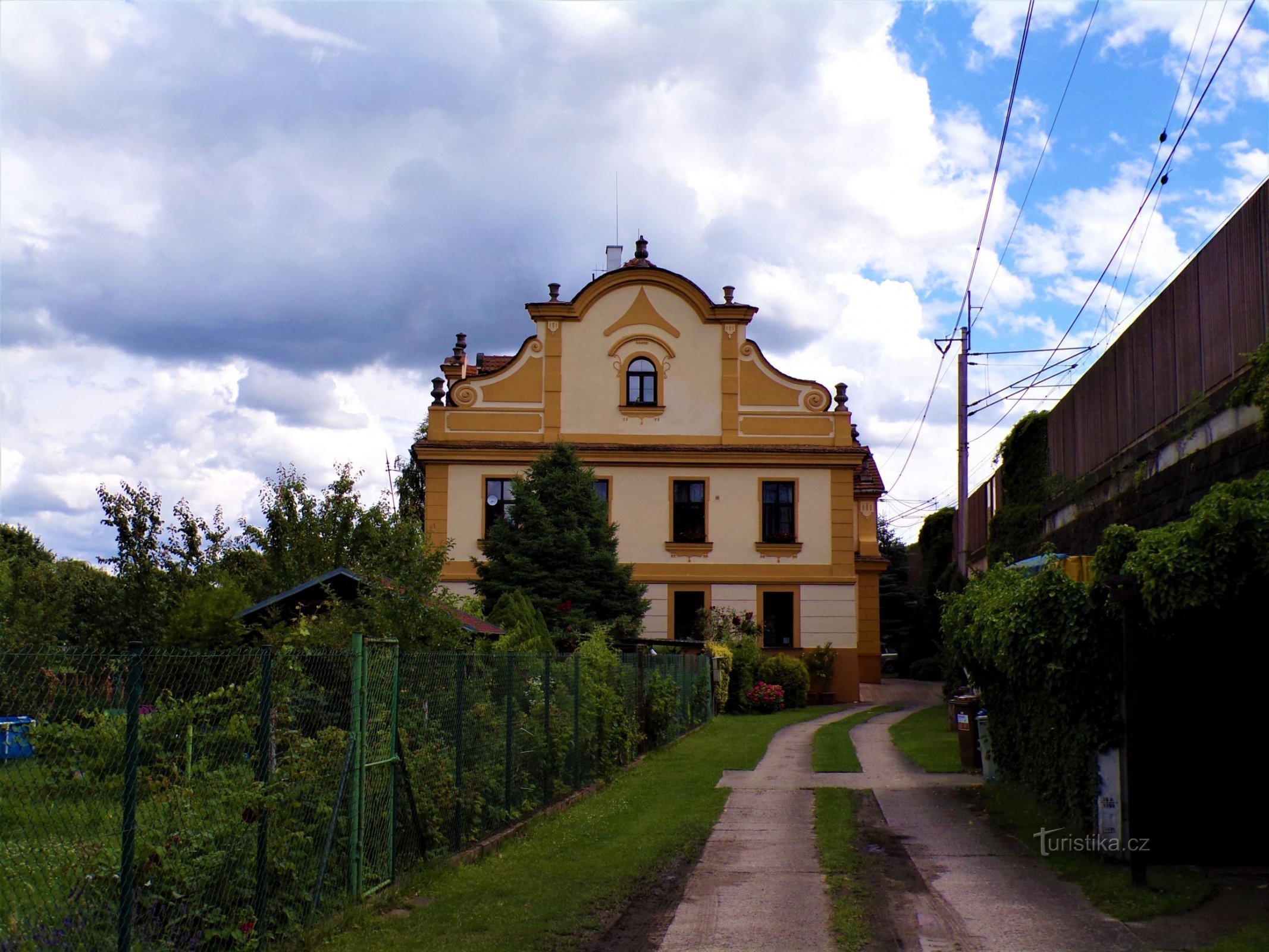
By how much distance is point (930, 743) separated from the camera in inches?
857

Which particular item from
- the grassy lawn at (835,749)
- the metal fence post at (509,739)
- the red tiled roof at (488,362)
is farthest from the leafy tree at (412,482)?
the metal fence post at (509,739)

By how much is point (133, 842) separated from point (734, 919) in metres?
4.47

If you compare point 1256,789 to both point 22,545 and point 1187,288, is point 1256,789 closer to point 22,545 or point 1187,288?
point 1187,288

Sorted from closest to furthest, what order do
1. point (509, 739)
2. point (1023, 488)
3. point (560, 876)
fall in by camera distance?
1. point (560, 876)
2. point (509, 739)
3. point (1023, 488)

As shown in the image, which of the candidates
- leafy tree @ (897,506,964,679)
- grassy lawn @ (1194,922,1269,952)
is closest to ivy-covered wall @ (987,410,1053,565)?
grassy lawn @ (1194,922,1269,952)

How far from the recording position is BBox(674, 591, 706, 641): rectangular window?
36.8 meters

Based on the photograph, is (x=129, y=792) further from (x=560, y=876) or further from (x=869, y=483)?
(x=869, y=483)

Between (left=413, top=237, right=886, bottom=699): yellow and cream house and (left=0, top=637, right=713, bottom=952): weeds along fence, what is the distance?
24.5 metres

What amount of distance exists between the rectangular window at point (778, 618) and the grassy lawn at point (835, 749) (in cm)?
644

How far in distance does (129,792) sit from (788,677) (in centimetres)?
2977

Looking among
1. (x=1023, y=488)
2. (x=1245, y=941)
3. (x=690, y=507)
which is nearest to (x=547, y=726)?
(x=1245, y=941)

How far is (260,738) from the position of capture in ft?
24.2

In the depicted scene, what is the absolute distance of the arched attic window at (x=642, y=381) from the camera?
37094 millimetres

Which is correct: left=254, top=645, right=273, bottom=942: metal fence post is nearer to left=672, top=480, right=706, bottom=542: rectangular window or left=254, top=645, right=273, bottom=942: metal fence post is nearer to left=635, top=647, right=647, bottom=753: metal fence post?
left=635, top=647, right=647, bottom=753: metal fence post
